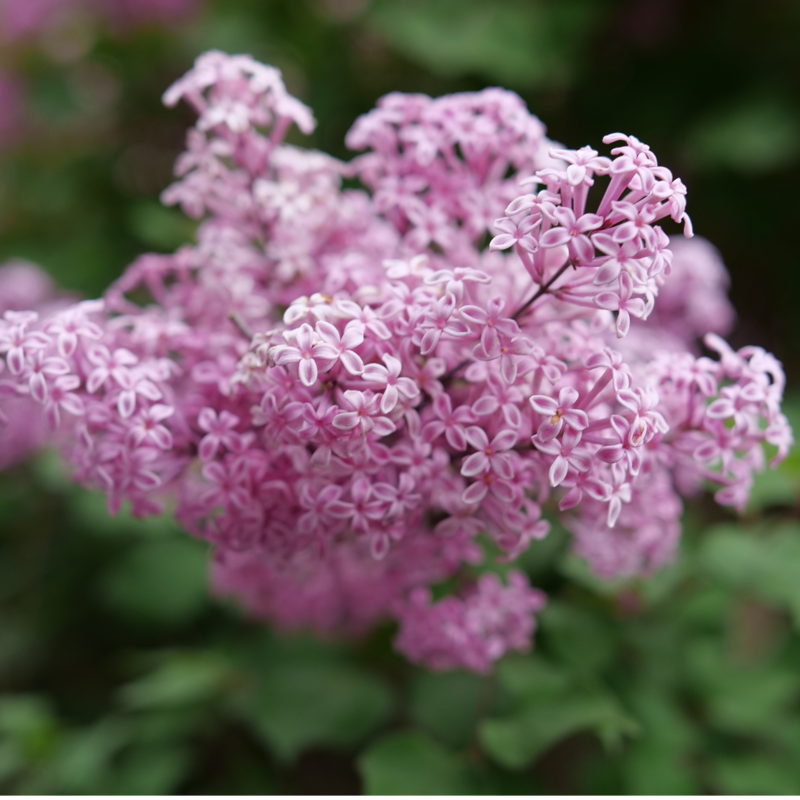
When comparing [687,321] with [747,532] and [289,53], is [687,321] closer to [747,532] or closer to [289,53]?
[747,532]

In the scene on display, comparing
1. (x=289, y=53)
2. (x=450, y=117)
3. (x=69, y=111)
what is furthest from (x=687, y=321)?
(x=69, y=111)

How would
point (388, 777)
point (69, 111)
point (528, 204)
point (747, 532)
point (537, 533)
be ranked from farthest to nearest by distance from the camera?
point (69, 111) < point (747, 532) < point (388, 777) < point (537, 533) < point (528, 204)

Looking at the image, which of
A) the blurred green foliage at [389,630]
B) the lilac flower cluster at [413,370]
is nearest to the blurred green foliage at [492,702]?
the blurred green foliage at [389,630]

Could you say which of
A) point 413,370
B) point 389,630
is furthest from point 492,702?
point 413,370

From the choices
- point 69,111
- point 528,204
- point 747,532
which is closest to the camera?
point 528,204

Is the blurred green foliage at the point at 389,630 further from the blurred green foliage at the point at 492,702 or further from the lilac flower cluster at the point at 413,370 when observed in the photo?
the lilac flower cluster at the point at 413,370

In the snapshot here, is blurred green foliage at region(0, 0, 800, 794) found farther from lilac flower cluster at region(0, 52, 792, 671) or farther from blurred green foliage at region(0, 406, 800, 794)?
lilac flower cluster at region(0, 52, 792, 671)

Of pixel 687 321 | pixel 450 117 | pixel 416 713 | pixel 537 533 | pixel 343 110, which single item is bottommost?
pixel 416 713
